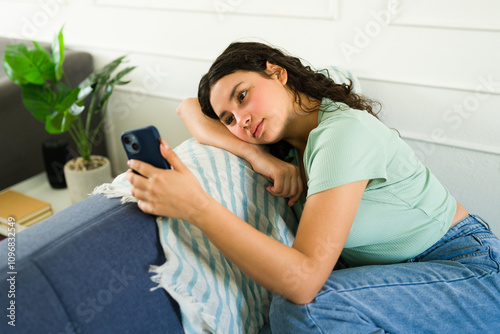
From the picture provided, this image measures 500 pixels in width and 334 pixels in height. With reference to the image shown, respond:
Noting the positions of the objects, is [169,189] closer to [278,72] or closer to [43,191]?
[278,72]

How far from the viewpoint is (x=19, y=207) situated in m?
1.90

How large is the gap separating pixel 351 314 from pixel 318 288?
9 centimetres

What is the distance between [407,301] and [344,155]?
34 cm

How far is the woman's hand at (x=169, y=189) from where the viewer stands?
0.82m

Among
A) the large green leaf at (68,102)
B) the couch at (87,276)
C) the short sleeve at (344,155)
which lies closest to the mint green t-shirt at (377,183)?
the short sleeve at (344,155)

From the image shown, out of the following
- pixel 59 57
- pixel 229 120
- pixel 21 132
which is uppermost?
pixel 229 120

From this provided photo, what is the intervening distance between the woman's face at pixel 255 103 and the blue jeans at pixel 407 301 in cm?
38

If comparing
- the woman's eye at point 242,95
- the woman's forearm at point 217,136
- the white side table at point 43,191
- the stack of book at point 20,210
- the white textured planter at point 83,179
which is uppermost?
the woman's eye at point 242,95

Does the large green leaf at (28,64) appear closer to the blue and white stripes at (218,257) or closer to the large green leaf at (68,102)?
the large green leaf at (68,102)

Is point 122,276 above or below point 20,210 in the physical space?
above

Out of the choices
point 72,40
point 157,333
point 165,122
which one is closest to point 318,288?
point 157,333

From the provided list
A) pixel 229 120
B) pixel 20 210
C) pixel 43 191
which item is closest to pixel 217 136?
pixel 229 120

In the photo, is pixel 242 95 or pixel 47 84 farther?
pixel 47 84

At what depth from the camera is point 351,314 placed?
0.89 m
